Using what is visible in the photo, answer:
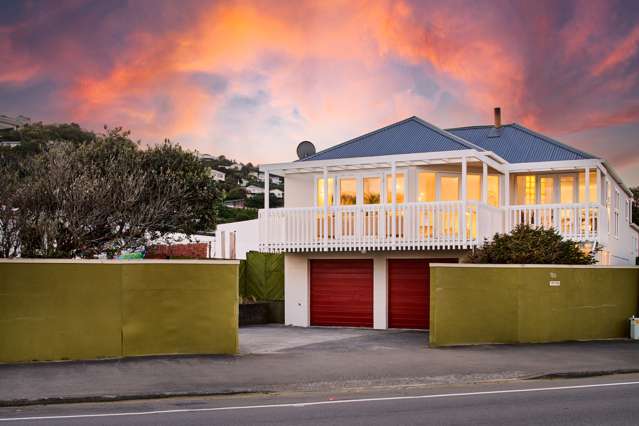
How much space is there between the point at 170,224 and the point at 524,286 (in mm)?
14026

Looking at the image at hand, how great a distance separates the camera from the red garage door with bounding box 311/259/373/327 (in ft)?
87.5

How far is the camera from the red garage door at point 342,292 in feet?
87.5

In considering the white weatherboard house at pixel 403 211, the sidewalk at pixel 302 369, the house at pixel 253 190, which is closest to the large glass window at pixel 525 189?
the white weatherboard house at pixel 403 211

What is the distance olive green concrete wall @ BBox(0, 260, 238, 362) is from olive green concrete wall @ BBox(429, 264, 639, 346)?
510 cm

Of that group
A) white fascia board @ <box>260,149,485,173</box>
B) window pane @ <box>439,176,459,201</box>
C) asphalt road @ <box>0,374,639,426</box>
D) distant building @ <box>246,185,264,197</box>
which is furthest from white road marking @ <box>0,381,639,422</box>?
distant building @ <box>246,185,264,197</box>

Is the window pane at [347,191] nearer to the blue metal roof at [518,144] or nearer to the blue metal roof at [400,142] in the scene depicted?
the blue metal roof at [400,142]

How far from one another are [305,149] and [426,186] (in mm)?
6403

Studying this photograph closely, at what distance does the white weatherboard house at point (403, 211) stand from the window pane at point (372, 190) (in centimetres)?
4

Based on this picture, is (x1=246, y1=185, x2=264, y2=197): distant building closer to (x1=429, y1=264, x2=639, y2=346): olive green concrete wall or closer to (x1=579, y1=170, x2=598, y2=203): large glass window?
(x1=579, y1=170, x2=598, y2=203): large glass window

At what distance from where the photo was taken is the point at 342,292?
27078mm

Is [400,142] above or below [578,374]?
above

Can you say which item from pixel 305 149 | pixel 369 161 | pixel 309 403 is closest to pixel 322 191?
pixel 369 161

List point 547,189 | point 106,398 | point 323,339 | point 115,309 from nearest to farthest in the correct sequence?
point 106,398
point 115,309
point 323,339
point 547,189

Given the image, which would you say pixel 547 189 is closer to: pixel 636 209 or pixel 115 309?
pixel 115 309
